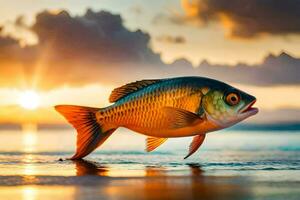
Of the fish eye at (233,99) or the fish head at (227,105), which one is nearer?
the fish head at (227,105)

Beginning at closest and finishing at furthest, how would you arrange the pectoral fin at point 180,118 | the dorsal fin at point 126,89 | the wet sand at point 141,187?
the wet sand at point 141,187
the pectoral fin at point 180,118
the dorsal fin at point 126,89

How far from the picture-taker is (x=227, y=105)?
13.8 m

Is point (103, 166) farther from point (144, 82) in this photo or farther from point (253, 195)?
point (253, 195)

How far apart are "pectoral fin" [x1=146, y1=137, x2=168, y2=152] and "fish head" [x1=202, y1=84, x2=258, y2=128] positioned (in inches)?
50.9

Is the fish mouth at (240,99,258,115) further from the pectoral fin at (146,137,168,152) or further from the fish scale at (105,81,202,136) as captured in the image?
Result: the pectoral fin at (146,137,168,152)

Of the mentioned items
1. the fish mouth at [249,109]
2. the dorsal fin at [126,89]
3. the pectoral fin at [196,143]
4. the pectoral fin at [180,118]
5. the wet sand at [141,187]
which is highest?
the dorsal fin at [126,89]

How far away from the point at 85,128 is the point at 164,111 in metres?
1.87

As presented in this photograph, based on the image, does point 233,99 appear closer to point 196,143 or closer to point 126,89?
point 196,143

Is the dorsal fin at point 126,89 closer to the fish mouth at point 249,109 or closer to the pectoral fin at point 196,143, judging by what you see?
the pectoral fin at point 196,143

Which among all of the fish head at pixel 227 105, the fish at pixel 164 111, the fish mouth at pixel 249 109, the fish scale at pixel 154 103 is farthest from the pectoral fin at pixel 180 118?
the fish mouth at pixel 249 109

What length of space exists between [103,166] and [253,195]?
550 centimetres

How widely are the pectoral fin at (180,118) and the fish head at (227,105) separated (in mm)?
373

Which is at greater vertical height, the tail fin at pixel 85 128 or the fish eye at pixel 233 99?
the fish eye at pixel 233 99

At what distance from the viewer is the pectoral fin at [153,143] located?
46.6 feet
